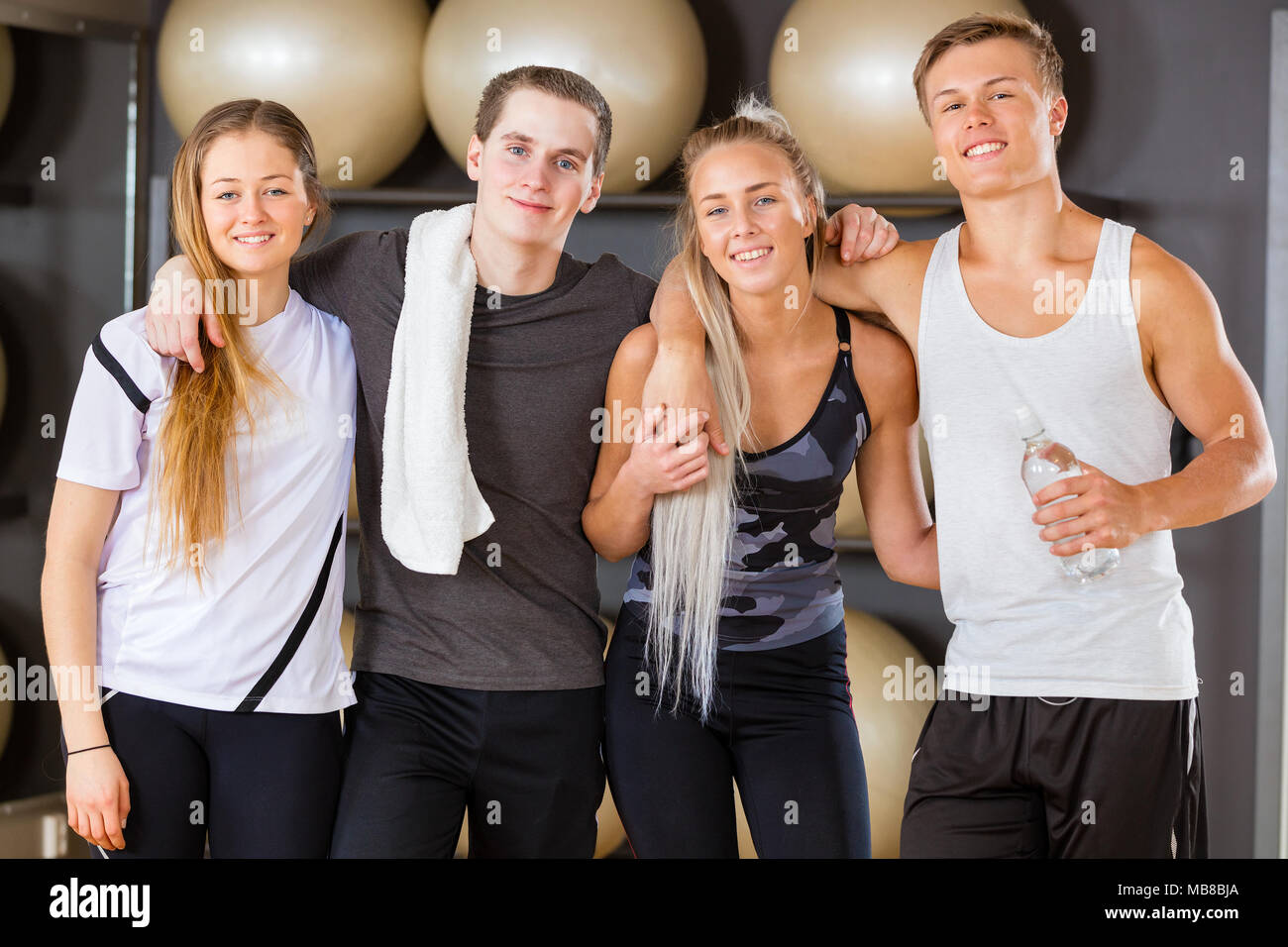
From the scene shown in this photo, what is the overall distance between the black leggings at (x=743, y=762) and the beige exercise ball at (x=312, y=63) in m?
1.23

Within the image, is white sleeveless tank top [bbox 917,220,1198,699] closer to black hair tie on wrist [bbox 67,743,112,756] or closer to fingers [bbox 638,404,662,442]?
fingers [bbox 638,404,662,442]

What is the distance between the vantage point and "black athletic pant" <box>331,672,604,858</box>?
1543mm

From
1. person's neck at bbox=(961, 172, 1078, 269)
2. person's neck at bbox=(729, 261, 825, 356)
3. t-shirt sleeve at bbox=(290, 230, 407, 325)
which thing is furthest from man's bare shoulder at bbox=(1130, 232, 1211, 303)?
t-shirt sleeve at bbox=(290, 230, 407, 325)

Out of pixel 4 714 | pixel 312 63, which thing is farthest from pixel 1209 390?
pixel 4 714

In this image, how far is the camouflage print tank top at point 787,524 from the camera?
1607mm

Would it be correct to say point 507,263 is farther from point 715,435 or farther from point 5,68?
point 5,68

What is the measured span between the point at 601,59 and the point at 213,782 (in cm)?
142

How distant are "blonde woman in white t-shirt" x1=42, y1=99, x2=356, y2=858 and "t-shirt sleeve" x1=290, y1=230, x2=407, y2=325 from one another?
0.36 ft

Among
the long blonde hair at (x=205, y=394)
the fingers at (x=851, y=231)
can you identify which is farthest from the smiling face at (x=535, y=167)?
the fingers at (x=851, y=231)

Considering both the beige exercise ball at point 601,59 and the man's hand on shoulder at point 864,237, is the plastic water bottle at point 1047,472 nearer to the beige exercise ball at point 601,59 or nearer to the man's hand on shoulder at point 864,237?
the man's hand on shoulder at point 864,237

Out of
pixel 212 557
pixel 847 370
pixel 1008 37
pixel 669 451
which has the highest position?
pixel 1008 37

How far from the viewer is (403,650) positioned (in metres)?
1.60

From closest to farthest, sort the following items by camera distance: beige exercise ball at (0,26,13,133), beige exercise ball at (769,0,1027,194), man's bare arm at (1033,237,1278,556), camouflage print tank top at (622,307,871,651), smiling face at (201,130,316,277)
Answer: man's bare arm at (1033,237,1278,556), smiling face at (201,130,316,277), camouflage print tank top at (622,307,871,651), beige exercise ball at (769,0,1027,194), beige exercise ball at (0,26,13,133)

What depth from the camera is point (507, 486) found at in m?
1.64
